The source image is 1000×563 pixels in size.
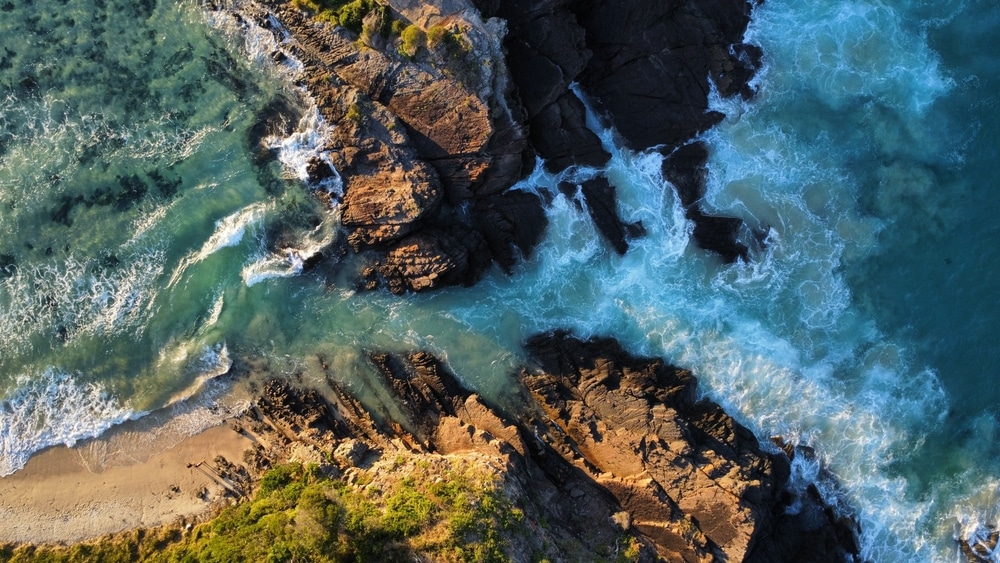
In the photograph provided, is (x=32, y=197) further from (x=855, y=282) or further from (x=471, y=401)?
(x=855, y=282)

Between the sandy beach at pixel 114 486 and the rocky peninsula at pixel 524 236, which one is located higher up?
the rocky peninsula at pixel 524 236

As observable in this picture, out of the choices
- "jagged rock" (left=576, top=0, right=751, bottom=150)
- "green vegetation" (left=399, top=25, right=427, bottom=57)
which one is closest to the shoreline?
"green vegetation" (left=399, top=25, right=427, bottom=57)

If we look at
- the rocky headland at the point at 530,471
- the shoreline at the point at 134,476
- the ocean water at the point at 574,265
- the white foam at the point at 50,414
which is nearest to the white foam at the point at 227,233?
the ocean water at the point at 574,265

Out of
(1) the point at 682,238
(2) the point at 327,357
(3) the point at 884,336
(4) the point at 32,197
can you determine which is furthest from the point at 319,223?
(3) the point at 884,336

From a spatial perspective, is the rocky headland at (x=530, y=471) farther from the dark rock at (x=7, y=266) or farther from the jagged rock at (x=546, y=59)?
the dark rock at (x=7, y=266)

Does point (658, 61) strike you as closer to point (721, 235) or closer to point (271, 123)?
point (721, 235)

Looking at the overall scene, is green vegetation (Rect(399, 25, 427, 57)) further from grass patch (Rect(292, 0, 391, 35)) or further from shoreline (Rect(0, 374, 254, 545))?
shoreline (Rect(0, 374, 254, 545))
